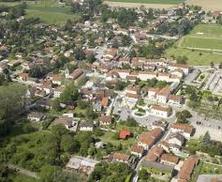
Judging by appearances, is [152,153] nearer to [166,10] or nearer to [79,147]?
[79,147]

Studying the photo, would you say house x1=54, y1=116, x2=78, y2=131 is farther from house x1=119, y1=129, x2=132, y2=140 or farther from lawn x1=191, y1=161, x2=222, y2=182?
lawn x1=191, y1=161, x2=222, y2=182

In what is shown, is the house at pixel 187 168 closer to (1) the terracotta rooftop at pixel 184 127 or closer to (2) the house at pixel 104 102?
(1) the terracotta rooftop at pixel 184 127

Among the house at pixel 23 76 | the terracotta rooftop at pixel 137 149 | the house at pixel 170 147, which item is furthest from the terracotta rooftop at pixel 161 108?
the house at pixel 23 76

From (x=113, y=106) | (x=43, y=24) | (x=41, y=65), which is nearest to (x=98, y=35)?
(x=43, y=24)

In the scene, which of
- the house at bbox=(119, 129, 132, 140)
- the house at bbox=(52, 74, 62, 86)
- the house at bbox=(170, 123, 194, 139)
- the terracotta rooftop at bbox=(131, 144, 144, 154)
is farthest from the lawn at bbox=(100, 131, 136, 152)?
the house at bbox=(52, 74, 62, 86)

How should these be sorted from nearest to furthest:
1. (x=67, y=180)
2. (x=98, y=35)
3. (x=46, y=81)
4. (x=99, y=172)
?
(x=67, y=180) → (x=99, y=172) → (x=46, y=81) → (x=98, y=35)

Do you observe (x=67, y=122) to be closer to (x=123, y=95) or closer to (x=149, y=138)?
(x=149, y=138)

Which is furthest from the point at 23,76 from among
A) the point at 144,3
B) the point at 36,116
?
the point at 144,3
